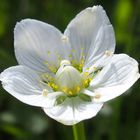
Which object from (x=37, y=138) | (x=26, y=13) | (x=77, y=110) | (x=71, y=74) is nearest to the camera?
(x=77, y=110)

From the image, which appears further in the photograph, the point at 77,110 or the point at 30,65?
the point at 30,65

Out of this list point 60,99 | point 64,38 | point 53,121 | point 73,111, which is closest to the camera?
point 73,111

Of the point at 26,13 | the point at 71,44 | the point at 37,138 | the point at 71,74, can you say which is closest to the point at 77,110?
the point at 71,74

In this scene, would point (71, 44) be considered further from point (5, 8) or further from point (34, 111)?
point (5, 8)

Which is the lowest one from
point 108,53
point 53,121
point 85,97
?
point 53,121

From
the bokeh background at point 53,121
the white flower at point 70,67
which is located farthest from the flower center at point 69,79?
the bokeh background at point 53,121

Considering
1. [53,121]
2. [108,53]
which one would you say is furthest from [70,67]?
[53,121]

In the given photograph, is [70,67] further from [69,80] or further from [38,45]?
[38,45]

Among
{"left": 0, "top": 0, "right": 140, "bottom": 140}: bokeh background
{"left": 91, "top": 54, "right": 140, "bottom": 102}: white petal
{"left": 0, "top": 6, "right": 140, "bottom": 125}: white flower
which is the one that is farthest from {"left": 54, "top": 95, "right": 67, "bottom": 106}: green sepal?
{"left": 0, "top": 0, "right": 140, "bottom": 140}: bokeh background
